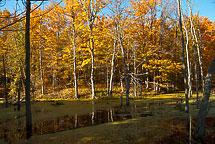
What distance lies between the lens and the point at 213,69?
17.9 feet

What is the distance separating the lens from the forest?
21.6ft

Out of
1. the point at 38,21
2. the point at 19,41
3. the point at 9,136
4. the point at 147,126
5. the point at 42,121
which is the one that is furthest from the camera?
the point at 38,21

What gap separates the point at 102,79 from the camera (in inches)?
1118

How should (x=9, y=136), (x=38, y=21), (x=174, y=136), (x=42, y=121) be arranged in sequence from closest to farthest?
(x=174, y=136) → (x=9, y=136) → (x=42, y=121) → (x=38, y=21)

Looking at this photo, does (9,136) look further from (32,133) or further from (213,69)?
(213,69)

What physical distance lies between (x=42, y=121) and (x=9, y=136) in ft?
7.80

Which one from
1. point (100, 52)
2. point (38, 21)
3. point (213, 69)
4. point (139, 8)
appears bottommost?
point (213, 69)

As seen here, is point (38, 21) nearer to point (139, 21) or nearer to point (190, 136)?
point (139, 21)

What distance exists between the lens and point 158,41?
1021 inches

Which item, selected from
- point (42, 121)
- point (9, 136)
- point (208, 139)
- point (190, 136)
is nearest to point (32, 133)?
point (9, 136)

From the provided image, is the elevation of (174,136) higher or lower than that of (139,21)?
lower

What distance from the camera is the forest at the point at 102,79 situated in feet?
21.6

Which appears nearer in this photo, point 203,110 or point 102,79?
point 203,110

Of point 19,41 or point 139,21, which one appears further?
point 139,21
